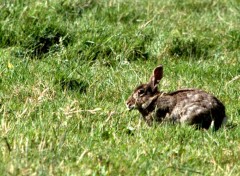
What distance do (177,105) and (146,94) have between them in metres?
0.39

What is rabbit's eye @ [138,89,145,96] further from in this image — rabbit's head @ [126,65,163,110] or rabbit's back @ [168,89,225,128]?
rabbit's back @ [168,89,225,128]

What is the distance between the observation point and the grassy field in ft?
20.2

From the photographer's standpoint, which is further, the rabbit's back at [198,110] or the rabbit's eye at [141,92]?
the rabbit's eye at [141,92]

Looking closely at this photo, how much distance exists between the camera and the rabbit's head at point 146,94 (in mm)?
8078

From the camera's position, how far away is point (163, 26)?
1130 cm

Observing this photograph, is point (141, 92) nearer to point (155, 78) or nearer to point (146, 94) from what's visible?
point (146, 94)

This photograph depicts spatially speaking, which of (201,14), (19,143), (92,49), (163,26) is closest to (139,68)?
(92,49)

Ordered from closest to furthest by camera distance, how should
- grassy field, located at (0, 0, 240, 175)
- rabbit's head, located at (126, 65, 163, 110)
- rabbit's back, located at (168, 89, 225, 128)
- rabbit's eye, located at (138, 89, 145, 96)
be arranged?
→ grassy field, located at (0, 0, 240, 175) < rabbit's back, located at (168, 89, 225, 128) < rabbit's head, located at (126, 65, 163, 110) < rabbit's eye, located at (138, 89, 145, 96)

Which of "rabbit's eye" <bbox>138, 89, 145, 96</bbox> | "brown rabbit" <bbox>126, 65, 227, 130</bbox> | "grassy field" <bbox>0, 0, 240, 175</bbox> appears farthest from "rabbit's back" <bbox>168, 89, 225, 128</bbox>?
"rabbit's eye" <bbox>138, 89, 145, 96</bbox>

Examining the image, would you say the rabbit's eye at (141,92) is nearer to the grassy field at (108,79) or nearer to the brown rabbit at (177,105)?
the brown rabbit at (177,105)

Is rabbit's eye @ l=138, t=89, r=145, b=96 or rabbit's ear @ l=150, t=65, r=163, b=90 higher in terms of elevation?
rabbit's ear @ l=150, t=65, r=163, b=90

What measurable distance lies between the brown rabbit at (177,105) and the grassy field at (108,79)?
0.51ft

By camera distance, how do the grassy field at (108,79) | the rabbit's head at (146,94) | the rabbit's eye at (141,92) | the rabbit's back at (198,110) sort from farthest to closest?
1. the rabbit's eye at (141,92)
2. the rabbit's head at (146,94)
3. the rabbit's back at (198,110)
4. the grassy field at (108,79)

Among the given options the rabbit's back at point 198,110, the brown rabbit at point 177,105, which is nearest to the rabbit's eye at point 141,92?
the brown rabbit at point 177,105
